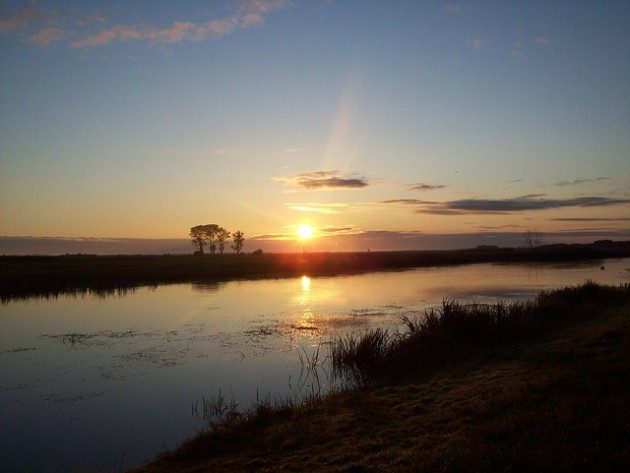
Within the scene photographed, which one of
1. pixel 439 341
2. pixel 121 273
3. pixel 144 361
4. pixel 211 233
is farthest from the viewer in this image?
pixel 211 233

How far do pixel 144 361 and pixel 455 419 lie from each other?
13132 millimetres

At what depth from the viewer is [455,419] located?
9.74 metres

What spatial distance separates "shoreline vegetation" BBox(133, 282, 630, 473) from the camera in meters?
7.60

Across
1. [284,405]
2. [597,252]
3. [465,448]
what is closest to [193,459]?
[284,405]

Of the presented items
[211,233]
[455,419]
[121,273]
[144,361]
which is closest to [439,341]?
[455,419]

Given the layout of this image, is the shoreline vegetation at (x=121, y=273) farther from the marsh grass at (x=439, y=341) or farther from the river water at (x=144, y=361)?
the marsh grass at (x=439, y=341)

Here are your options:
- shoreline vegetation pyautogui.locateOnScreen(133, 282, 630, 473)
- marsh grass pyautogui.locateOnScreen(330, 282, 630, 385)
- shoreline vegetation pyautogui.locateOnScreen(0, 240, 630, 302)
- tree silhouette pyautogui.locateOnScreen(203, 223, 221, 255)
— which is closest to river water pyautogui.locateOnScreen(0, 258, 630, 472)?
marsh grass pyautogui.locateOnScreen(330, 282, 630, 385)

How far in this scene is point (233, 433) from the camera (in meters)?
10.9

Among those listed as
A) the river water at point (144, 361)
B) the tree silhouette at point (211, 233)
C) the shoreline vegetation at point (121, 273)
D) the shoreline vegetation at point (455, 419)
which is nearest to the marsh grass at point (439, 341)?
the shoreline vegetation at point (455, 419)

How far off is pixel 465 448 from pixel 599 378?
391 cm

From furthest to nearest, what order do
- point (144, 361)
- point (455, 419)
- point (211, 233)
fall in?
point (211, 233), point (144, 361), point (455, 419)

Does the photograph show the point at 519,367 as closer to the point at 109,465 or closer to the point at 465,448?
the point at 465,448

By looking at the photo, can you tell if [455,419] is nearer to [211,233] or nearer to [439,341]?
[439,341]

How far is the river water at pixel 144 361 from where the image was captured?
12.0 metres
